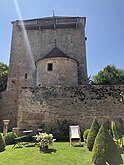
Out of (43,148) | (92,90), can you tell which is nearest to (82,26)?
(92,90)

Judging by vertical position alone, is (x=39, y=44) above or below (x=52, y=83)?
above

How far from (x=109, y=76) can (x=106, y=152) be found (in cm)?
2303

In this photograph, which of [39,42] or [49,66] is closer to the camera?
[49,66]

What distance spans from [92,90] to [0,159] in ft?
29.9

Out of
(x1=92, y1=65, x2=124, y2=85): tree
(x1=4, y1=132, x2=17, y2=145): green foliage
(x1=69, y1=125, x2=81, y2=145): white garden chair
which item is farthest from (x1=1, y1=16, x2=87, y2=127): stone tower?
(x1=69, y1=125, x2=81, y2=145): white garden chair

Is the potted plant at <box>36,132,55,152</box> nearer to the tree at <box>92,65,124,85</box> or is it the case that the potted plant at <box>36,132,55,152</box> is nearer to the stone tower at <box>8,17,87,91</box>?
the stone tower at <box>8,17,87,91</box>

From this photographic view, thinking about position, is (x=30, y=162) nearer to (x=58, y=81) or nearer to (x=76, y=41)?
(x=58, y=81)

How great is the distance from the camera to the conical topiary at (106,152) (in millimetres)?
6316

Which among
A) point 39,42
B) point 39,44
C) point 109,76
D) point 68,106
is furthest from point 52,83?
point 109,76

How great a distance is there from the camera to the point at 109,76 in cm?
2853

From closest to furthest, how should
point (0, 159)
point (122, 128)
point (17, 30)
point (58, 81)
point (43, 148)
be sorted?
point (0, 159) < point (43, 148) < point (122, 128) < point (58, 81) < point (17, 30)

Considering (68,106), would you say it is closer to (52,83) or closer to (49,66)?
(52,83)

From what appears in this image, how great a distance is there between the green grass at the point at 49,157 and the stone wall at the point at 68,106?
4.75 metres

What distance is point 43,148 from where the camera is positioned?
366 inches
